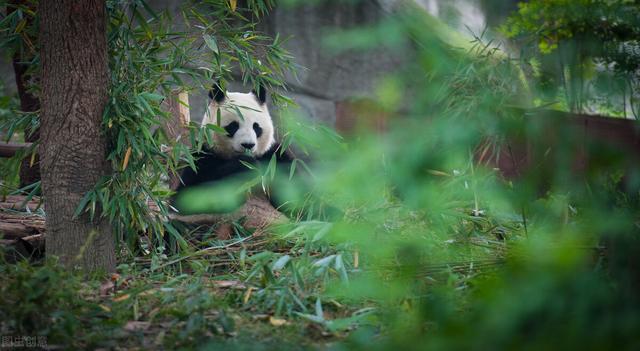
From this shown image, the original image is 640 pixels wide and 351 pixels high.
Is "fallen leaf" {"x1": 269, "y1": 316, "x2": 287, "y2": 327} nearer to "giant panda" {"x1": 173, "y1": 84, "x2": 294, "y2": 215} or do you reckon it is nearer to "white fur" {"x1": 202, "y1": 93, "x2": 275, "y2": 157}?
"giant panda" {"x1": 173, "y1": 84, "x2": 294, "y2": 215}

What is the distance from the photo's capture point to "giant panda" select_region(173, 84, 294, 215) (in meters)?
4.44

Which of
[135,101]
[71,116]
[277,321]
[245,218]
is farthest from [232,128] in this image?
[277,321]

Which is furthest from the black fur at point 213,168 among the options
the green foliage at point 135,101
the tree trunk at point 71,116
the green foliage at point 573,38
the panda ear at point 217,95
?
the green foliage at point 573,38

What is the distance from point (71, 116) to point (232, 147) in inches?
62.6

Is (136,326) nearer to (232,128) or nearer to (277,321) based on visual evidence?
(277,321)

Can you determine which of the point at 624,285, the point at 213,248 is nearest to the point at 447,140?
the point at 624,285

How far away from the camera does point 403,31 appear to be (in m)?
1.15

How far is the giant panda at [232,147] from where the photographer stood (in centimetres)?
444

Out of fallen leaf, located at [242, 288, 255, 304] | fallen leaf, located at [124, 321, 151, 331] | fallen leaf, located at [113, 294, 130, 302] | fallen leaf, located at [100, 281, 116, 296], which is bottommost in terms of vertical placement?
fallen leaf, located at [100, 281, 116, 296]

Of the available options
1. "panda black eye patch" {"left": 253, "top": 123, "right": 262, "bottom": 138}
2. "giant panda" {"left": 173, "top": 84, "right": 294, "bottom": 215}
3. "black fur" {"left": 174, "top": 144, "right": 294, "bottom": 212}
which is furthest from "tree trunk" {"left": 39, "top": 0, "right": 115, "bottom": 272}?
"panda black eye patch" {"left": 253, "top": 123, "right": 262, "bottom": 138}

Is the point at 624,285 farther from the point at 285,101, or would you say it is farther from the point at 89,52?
the point at 285,101

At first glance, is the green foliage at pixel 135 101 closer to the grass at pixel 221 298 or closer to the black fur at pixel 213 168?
the grass at pixel 221 298

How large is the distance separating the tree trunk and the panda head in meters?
1.23

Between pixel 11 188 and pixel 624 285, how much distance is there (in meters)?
4.14
